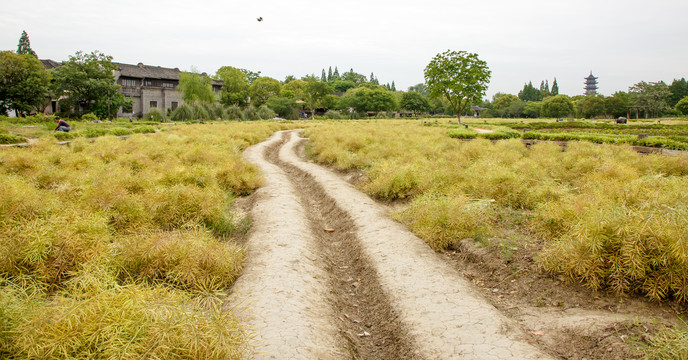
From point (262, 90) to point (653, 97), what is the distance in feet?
194

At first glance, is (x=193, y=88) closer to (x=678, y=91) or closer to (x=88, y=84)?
(x=88, y=84)

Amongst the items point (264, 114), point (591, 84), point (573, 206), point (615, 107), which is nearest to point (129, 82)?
point (264, 114)

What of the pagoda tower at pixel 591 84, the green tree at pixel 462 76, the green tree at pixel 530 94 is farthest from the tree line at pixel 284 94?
the pagoda tower at pixel 591 84

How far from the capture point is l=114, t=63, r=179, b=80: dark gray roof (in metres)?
53.2

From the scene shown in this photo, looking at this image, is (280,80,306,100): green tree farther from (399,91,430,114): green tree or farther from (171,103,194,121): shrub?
(171,103,194,121): shrub

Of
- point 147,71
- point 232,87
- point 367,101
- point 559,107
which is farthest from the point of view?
point 367,101

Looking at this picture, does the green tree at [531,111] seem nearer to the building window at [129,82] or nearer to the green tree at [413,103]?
the green tree at [413,103]

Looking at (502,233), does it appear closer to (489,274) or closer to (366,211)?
(489,274)

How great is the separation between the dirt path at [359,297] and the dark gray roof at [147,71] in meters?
52.7

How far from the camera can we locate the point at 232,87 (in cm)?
6681

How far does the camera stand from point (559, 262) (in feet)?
18.0

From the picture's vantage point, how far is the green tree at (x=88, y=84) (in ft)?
121

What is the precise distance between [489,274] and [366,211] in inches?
151

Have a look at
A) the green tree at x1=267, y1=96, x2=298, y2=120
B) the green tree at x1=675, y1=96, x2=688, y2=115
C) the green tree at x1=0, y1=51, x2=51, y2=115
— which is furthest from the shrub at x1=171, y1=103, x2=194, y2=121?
the green tree at x1=675, y1=96, x2=688, y2=115
